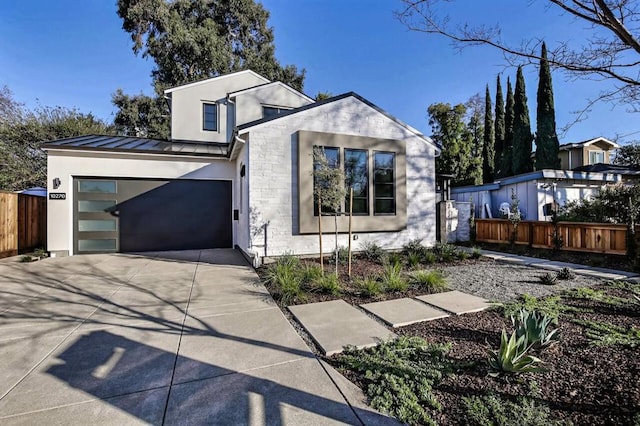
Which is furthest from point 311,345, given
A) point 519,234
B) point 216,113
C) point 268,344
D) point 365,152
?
point 216,113

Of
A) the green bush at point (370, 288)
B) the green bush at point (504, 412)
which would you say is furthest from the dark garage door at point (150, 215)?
the green bush at point (504, 412)

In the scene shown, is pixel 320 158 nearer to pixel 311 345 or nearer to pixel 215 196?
pixel 311 345

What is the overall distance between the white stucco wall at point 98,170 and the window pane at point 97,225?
261mm

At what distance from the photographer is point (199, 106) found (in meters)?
13.3

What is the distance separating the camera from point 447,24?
12.4 feet

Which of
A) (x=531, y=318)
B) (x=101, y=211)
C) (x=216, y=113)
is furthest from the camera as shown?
(x=216, y=113)

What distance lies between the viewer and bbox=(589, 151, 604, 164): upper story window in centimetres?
2050

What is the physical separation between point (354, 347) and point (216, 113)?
13.3 m

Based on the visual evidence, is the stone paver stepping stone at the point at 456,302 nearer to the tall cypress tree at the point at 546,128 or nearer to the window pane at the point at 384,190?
the window pane at the point at 384,190

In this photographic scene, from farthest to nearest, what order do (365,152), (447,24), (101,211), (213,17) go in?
(213,17) → (101,211) → (365,152) → (447,24)

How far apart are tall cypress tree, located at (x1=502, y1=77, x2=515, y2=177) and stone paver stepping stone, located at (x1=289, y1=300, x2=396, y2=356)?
20.8m

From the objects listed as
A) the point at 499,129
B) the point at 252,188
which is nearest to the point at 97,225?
the point at 252,188

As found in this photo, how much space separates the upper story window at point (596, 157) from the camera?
20500 mm

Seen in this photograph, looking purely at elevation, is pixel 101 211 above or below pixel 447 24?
below
